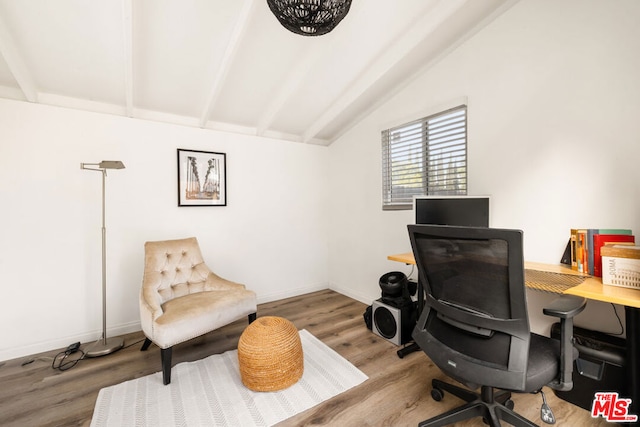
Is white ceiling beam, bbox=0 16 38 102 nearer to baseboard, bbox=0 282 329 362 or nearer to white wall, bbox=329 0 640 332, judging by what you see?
baseboard, bbox=0 282 329 362

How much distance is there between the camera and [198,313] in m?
2.04

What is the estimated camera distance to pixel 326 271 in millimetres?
4133

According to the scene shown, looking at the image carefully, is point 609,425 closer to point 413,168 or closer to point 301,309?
point 413,168

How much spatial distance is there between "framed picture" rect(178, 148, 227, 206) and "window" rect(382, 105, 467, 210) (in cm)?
195

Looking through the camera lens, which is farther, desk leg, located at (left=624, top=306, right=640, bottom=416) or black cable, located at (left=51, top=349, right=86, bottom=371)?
black cable, located at (left=51, top=349, right=86, bottom=371)

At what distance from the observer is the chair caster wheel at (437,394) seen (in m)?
1.66

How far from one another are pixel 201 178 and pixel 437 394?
2973 mm

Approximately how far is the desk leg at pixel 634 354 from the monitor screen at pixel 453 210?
2.66 ft

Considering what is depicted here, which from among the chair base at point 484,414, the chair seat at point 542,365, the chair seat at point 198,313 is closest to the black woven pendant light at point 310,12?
the chair seat at point 542,365

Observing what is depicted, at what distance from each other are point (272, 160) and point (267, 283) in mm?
1655

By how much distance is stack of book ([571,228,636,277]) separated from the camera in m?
1.53

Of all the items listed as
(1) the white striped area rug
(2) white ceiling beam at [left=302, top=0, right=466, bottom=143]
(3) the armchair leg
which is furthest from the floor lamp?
(2) white ceiling beam at [left=302, top=0, right=466, bottom=143]

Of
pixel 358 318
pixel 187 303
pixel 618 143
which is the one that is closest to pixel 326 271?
pixel 358 318

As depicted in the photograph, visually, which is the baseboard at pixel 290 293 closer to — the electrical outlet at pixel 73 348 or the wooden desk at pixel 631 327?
the electrical outlet at pixel 73 348
